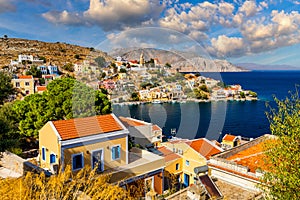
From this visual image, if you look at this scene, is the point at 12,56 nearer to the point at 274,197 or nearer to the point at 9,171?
the point at 9,171

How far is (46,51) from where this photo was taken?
76.9m

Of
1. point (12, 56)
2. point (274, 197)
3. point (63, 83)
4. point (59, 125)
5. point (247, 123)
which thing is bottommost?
point (247, 123)

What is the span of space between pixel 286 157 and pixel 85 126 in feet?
20.1

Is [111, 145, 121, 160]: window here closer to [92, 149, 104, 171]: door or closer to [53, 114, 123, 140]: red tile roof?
[92, 149, 104, 171]: door

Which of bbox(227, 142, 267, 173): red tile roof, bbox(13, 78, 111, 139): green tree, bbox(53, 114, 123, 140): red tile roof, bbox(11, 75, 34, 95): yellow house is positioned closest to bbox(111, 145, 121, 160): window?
bbox(53, 114, 123, 140): red tile roof

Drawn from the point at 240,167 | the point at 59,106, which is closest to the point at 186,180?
the point at 240,167

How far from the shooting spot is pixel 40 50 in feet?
253

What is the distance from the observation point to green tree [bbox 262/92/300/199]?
4.39 meters

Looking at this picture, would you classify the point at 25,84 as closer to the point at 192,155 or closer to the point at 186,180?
the point at 186,180

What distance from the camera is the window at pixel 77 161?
8195 millimetres

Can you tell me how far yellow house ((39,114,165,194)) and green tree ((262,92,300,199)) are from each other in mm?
4318

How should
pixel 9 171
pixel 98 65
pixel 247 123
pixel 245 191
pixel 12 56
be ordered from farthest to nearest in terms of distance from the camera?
1. pixel 12 56
2. pixel 247 123
3. pixel 98 65
4. pixel 9 171
5. pixel 245 191

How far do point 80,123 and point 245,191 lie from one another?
18.1ft

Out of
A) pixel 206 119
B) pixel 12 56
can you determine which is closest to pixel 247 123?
pixel 206 119
